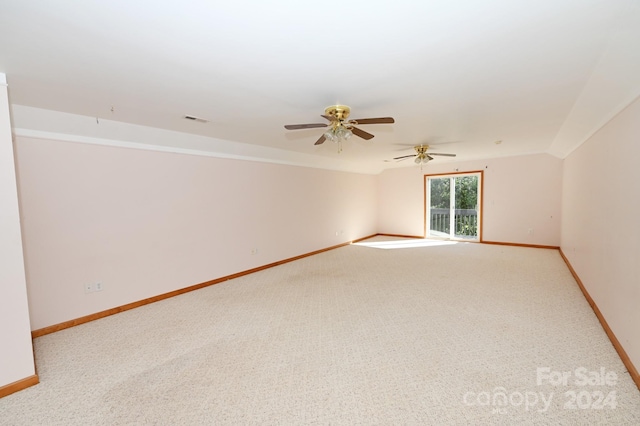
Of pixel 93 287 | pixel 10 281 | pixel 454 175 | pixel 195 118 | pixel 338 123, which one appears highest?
pixel 195 118

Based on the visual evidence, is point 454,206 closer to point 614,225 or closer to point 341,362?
point 614,225

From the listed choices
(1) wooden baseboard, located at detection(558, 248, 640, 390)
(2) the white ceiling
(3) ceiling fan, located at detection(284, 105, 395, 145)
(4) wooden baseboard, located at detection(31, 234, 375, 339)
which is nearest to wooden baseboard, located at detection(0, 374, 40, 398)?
(4) wooden baseboard, located at detection(31, 234, 375, 339)

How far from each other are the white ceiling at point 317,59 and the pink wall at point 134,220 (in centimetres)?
53

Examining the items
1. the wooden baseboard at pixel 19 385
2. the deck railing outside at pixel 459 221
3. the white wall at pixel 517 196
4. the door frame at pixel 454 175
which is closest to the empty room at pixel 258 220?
the wooden baseboard at pixel 19 385

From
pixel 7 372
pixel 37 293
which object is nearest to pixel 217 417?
pixel 7 372

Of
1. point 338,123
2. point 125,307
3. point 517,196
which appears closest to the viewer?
point 338,123

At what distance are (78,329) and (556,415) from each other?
415 cm

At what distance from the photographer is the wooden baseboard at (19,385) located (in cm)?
183

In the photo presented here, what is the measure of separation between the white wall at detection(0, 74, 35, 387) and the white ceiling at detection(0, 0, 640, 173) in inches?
22.4

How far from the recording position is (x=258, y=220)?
4.79 m

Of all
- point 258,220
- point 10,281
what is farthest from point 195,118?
point 258,220

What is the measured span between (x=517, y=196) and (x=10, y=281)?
8.30 m

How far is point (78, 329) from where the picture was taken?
2.75 m

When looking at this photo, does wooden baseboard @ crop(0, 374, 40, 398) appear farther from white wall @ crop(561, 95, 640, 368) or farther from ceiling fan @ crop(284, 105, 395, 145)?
white wall @ crop(561, 95, 640, 368)
